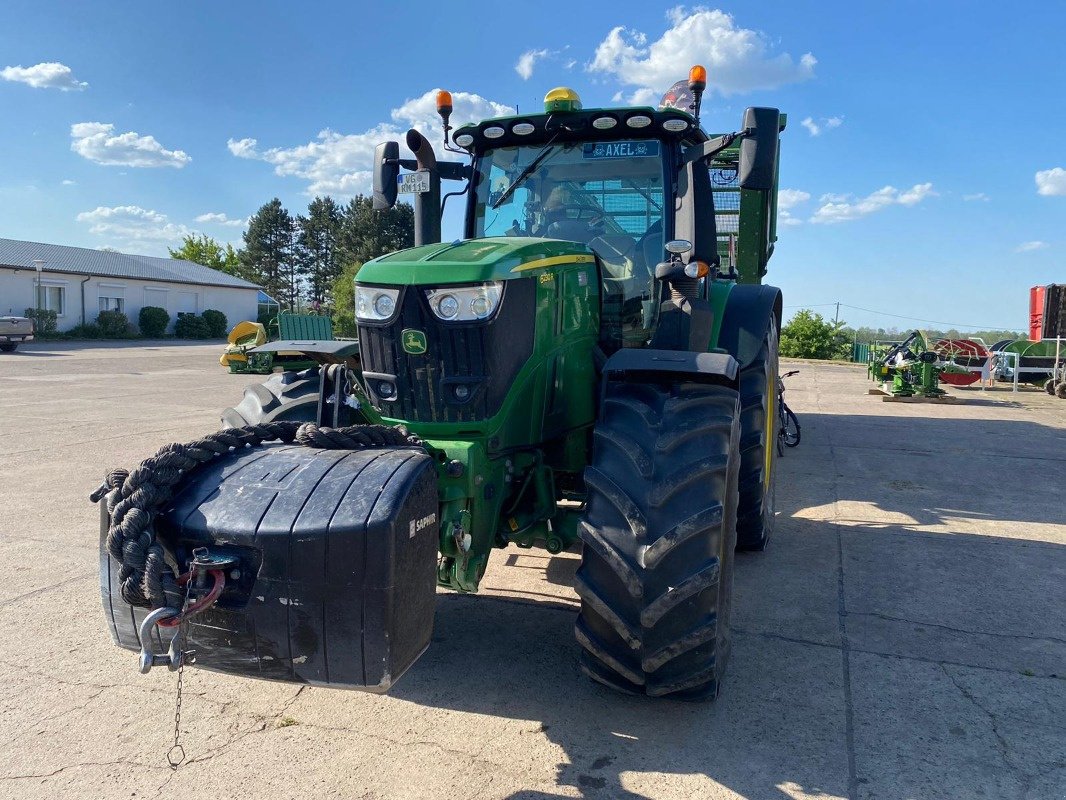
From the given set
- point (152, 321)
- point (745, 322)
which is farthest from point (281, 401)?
point (152, 321)

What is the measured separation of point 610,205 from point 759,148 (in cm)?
106

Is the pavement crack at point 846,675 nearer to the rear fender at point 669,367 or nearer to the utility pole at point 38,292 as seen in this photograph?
the rear fender at point 669,367

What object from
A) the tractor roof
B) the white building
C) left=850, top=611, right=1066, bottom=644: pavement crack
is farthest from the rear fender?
the white building

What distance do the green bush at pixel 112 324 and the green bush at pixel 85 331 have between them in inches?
7.7

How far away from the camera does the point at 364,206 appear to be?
5875 centimetres

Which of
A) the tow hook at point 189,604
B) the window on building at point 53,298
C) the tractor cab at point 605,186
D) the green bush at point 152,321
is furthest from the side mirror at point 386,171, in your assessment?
the green bush at point 152,321

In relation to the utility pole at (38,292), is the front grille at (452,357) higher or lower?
lower

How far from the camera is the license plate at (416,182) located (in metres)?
4.61

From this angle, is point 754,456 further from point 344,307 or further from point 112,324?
point 112,324

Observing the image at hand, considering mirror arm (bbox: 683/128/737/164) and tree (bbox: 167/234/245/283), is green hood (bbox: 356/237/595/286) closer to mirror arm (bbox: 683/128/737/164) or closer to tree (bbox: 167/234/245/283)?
mirror arm (bbox: 683/128/737/164)

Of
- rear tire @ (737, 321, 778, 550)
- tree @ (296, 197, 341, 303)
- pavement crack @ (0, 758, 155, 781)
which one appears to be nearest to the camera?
pavement crack @ (0, 758, 155, 781)

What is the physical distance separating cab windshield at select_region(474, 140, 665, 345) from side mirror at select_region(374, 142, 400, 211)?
768 millimetres

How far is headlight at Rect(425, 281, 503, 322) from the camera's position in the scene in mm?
3271

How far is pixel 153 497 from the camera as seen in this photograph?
2531 millimetres
